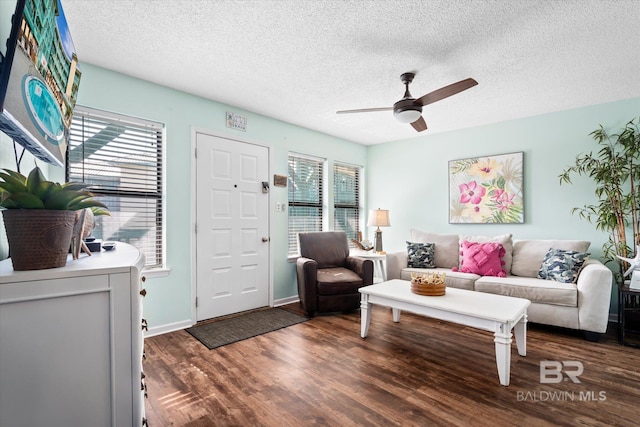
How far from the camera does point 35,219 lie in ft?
3.13

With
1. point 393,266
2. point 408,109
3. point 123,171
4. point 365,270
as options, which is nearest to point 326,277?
point 365,270

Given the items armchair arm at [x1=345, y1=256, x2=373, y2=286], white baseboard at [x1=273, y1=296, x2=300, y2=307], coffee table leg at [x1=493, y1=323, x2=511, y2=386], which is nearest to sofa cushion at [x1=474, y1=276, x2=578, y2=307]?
armchair arm at [x1=345, y1=256, x2=373, y2=286]

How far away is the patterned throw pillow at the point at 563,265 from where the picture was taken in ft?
10.2

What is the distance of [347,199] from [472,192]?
6.41 feet

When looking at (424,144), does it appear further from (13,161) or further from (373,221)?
(13,161)

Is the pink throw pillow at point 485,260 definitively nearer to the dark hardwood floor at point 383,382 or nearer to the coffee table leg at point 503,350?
the dark hardwood floor at point 383,382

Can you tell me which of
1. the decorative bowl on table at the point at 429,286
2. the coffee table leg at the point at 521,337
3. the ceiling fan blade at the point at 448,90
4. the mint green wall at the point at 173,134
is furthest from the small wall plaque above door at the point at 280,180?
the coffee table leg at the point at 521,337

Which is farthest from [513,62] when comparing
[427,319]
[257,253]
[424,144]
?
[257,253]

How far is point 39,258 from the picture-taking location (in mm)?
943

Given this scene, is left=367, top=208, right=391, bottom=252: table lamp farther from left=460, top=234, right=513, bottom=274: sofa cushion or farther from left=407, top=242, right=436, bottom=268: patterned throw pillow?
left=460, top=234, right=513, bottom=274: sofa cushion

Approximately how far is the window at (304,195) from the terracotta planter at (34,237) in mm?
3385

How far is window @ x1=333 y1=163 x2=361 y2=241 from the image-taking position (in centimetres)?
509

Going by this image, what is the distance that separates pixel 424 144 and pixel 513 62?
2323 millimetres

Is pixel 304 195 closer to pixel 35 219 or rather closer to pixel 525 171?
pixel 525 171
